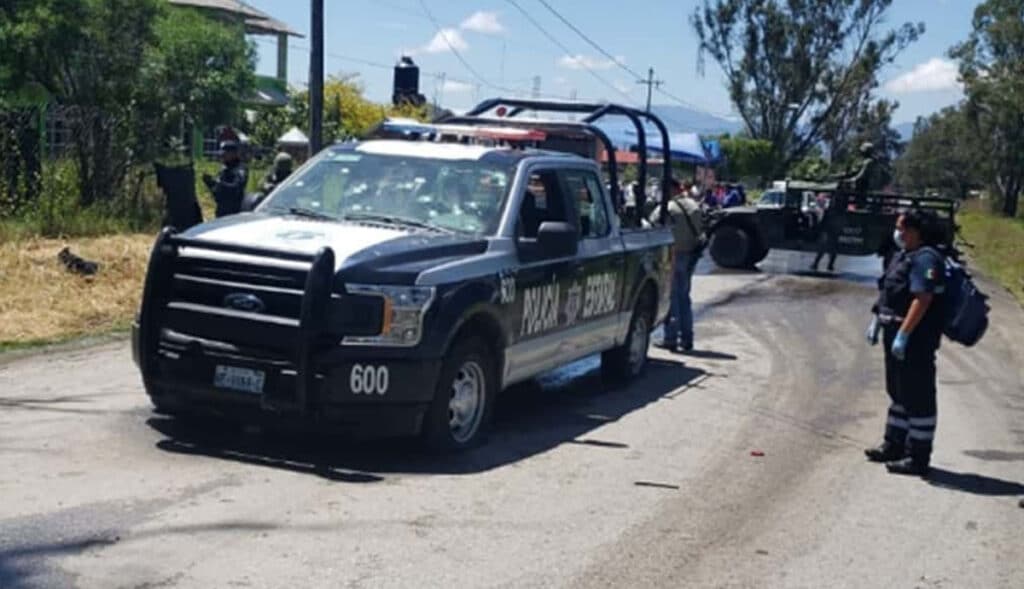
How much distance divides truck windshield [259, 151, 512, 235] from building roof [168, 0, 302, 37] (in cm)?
3835

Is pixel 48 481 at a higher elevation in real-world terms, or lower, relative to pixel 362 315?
lower

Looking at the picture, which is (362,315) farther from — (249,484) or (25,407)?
(25,407)

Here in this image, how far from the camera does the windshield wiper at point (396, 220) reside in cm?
891

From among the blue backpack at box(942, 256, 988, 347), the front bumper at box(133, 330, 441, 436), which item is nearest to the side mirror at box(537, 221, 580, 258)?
the front bumper at box(133, 330, 441, 436)

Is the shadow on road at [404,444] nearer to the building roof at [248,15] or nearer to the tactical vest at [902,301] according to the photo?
the tactical vest at [902,301]

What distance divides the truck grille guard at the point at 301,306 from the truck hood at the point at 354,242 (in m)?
0.06

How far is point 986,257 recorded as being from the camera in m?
36.8

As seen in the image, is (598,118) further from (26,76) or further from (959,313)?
(26,76)

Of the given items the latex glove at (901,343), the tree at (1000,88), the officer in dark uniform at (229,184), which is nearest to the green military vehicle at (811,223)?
the officer in dark uniform at (229,184)

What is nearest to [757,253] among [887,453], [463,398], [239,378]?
[887,453]

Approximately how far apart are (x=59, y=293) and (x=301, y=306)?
694 cm

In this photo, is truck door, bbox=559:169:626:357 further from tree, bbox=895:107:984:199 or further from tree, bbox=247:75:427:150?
tree, bbox=895:107:984:199

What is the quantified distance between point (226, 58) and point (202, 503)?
24.0 meters

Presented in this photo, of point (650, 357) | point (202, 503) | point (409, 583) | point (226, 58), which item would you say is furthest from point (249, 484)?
point (226, 58)
